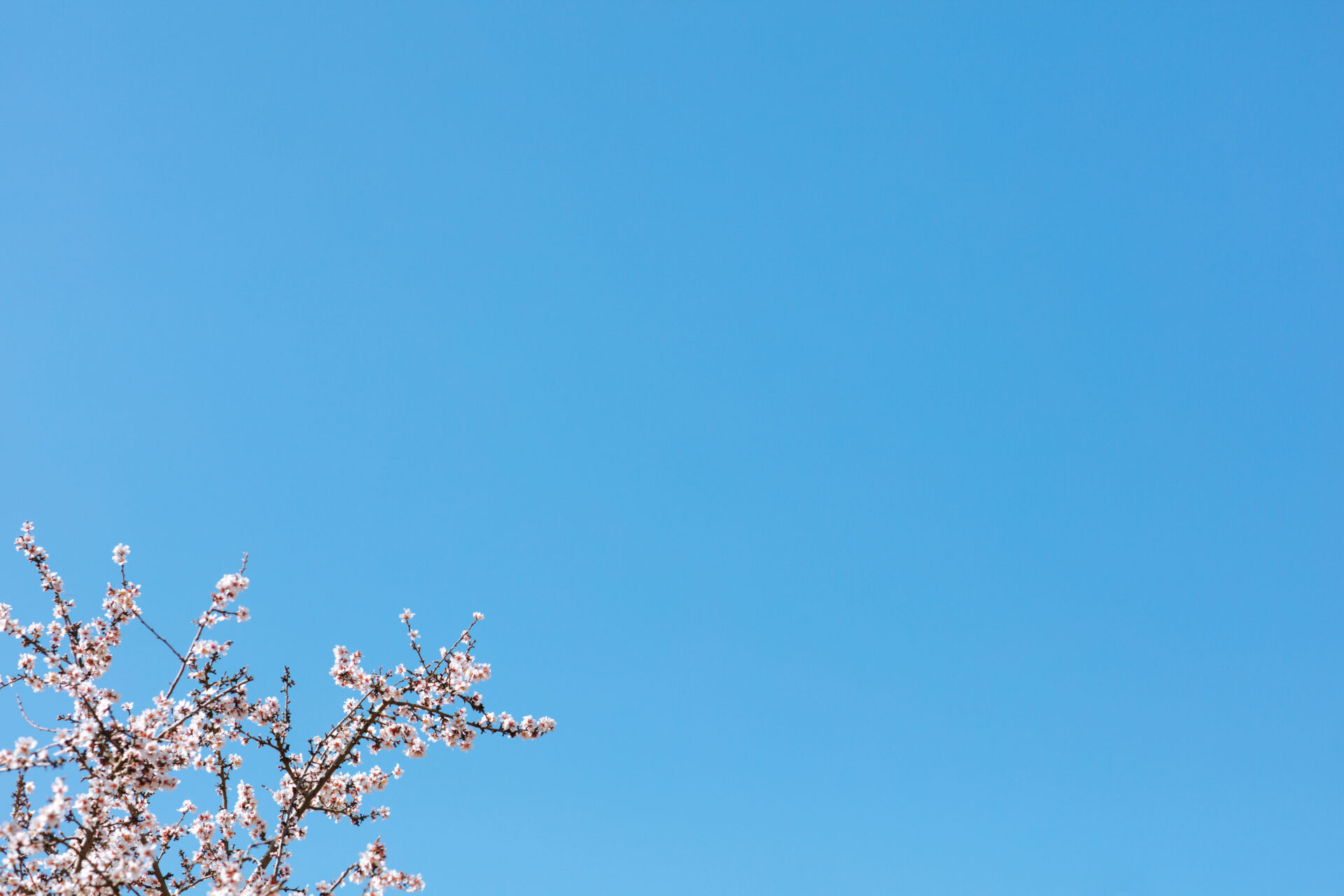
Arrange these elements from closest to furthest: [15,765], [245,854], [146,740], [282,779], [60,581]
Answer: [15,765]
[146,740]
[245,854]
[60,581]
[282,779]

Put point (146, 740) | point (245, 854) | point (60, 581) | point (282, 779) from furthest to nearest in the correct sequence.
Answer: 1. point (282, 779)
2. point (60, 581)
3. point (245, 854)
4. point (146, 740)

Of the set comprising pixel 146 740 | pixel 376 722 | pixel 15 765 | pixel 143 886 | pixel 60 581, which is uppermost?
pixel 60 581

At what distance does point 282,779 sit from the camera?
43.1ft

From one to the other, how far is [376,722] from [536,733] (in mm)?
2458

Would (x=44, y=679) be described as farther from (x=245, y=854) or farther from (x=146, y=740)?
(x=245, y=854)

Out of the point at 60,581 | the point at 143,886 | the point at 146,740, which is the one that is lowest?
the point at 143,886

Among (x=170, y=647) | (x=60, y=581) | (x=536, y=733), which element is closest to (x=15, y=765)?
(x=170, y=647)

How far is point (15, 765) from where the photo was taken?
843 centimetres

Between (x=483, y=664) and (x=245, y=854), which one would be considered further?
(x=483, y=664)

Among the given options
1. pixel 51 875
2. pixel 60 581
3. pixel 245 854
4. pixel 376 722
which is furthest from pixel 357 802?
pixel 60 581

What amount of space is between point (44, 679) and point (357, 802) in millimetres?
5158

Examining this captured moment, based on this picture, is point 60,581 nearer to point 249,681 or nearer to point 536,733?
point 249,681

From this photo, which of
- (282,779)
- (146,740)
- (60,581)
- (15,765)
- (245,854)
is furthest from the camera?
(282,779)

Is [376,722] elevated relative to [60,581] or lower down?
lower down
